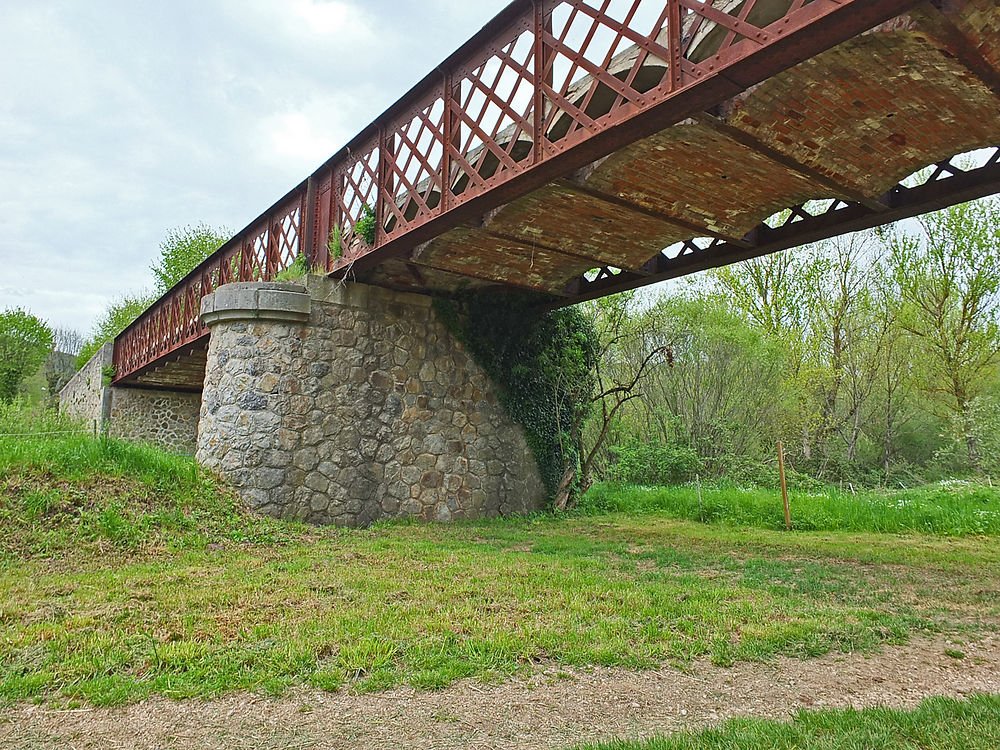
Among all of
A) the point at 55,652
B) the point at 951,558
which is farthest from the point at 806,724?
the point at 951,558

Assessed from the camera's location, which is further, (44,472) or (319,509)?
(319,509)

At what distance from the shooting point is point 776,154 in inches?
215

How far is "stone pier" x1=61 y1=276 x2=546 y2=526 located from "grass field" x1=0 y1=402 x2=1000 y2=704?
607mm

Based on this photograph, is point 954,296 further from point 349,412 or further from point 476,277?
point 349,412

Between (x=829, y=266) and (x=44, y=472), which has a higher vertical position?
(x=829, y=266)

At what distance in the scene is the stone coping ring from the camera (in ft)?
27.2

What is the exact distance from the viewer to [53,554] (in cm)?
555

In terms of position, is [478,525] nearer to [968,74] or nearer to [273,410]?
[273,410]

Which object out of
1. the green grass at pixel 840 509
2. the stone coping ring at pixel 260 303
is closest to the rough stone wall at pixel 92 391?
the stone coping ring at pixel 260 303

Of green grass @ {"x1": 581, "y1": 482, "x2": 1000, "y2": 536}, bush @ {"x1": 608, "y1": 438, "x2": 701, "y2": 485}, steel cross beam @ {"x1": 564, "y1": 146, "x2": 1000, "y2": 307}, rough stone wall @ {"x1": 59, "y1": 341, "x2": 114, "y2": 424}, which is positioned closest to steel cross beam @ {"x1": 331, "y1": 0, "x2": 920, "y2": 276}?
steel cross beam @ {"x1": 564, "y1": 146, "x2": 1000, "y2": 307}

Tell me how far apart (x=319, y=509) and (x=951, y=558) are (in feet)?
24.0

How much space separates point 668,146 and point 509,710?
4.64 metres

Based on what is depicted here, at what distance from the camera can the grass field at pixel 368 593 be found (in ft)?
10.4

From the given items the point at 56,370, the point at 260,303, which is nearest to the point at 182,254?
the point at 56,370
